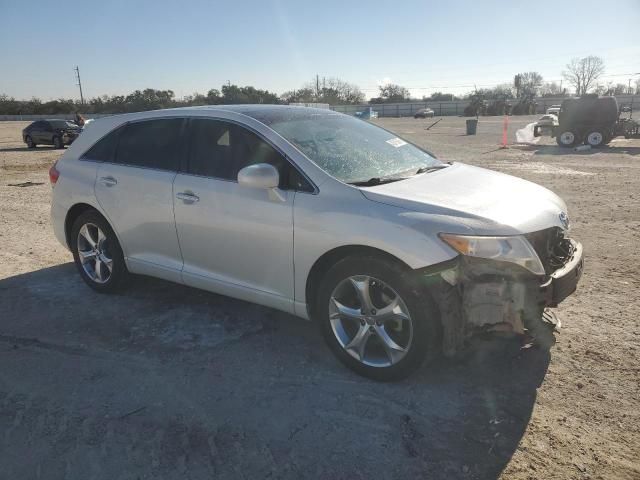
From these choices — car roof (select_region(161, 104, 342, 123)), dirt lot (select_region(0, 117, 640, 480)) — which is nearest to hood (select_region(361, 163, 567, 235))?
dirt lot (select_region(0, 117, 640, 480))

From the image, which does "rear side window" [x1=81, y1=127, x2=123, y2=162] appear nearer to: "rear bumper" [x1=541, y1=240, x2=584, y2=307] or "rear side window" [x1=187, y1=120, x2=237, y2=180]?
"rear side window" [x1=187, y1=120, x2=237, y2=180]

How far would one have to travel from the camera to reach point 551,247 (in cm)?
316

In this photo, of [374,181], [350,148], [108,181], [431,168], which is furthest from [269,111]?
[108,181]

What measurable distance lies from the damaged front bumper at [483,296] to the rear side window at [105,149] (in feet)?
10.6

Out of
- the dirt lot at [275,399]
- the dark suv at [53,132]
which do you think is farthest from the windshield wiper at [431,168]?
Answer: the dark suv at [53,132]

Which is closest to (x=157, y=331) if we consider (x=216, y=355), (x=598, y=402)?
(x=216, y=355)

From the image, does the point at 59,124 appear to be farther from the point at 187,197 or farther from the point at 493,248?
the point at 493,248

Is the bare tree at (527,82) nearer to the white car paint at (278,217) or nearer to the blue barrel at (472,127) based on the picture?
the blue barrel at (472,127)

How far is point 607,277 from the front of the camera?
480cm

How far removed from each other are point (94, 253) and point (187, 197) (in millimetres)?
1531

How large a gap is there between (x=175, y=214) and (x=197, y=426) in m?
1.76

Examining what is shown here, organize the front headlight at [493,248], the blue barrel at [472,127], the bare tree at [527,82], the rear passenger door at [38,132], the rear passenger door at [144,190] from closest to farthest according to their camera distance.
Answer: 1. the front headlight at [493,248]
2. the rear passenger door at [144,190]
3. the rear passenger door at [38,132]
4. the blue barrel at [472,127]
5. the bare tree at [527,82]

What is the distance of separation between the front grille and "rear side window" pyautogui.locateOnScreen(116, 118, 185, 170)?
2764mm

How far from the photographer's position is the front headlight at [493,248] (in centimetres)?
276
